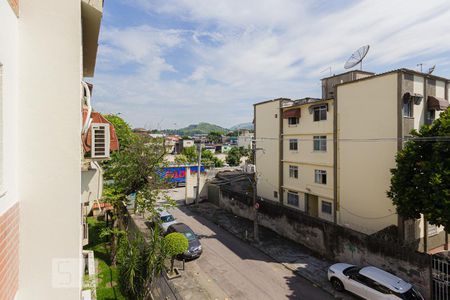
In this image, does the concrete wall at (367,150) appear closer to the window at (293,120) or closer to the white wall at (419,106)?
the white wall at (419,106)

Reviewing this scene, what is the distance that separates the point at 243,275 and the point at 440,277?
7661 mm

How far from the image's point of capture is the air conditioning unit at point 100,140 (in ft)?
14.6

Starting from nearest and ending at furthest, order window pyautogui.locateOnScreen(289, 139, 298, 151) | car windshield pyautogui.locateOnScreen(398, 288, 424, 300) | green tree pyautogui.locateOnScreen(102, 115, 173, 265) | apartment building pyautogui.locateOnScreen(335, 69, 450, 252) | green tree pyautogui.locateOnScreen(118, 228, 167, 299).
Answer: green tree pyautogui.locateOnScreen(118, 228, 167, 299) → car windshield pyautogui.locateOnScreen(398, 288, 424, 300) → green tree pyautogui.locateOnScreen(102, 115, 173, 265) → apartment building pyautogui.locateOnScreen(335, 69, 450, 252) → window pyautogui.locateOnScreen(289, 139, 298, 151)

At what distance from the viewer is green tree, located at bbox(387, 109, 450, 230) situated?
391 inches

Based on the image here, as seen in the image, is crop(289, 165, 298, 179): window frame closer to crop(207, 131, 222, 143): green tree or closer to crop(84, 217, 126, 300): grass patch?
crop(84, 217, 126, 300): grass patch

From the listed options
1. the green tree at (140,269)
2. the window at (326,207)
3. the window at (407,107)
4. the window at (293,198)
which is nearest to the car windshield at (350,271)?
the window at (326,207)

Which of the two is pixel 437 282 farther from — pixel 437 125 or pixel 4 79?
pixel 4 79

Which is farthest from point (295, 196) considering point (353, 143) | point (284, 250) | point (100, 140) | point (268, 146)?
point (100, 140)

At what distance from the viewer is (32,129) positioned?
2740mm

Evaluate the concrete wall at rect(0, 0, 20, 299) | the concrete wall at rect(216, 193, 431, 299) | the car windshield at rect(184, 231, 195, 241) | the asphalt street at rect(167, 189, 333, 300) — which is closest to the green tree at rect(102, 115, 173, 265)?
the car windshield at rect(184, 231, 195, 241)

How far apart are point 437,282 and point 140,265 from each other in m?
10.6

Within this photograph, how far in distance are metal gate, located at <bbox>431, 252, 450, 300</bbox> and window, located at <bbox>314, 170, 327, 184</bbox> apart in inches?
334

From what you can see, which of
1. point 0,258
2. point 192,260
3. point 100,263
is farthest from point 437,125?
point 100,263

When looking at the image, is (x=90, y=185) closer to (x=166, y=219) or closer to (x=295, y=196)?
(x=166, y=219)
